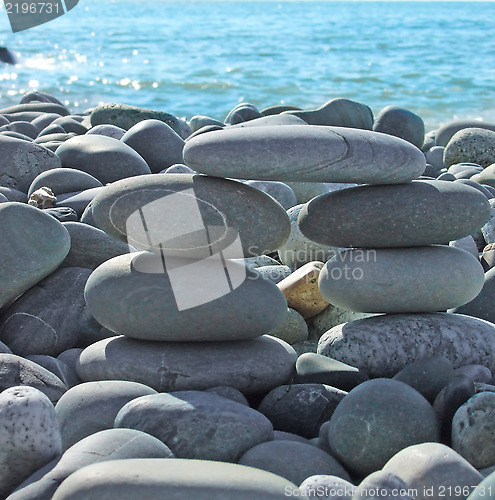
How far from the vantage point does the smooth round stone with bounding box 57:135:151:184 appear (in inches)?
176

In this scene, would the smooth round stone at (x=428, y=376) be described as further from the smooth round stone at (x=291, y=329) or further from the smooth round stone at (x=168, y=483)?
the smooth round stone at (x=168, y=483)

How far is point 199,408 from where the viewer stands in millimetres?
2100

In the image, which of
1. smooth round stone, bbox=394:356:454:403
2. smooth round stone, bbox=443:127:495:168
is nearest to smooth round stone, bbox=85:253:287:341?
smooth round stone, bbox=394:356:454:403

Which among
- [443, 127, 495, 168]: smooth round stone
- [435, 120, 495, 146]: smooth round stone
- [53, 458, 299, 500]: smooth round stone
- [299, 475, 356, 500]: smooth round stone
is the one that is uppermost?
[53, 458, 299, 500]: smooth round stone

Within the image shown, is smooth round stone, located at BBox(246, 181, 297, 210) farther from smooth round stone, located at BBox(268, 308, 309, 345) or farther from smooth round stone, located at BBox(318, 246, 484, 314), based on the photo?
smooth round stone, located at BBox(318, 246, 484, 314)

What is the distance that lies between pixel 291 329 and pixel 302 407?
2.52 feet

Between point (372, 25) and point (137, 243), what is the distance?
32.4 m

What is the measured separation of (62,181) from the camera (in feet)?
13.5

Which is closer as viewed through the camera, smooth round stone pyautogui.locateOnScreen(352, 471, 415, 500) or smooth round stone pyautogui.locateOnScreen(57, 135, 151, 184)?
smooth round stone pyautogui.locateOnScreen(352, 471, 415, 500)

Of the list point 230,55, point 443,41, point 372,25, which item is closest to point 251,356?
point 230,55

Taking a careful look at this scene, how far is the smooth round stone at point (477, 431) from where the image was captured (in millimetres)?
2016

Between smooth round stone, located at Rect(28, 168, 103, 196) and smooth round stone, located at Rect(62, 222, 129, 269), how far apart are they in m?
0.86

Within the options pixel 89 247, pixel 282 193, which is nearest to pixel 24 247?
pixel 89 247

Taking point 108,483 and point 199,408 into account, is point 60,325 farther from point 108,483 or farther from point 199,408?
point 108,483
